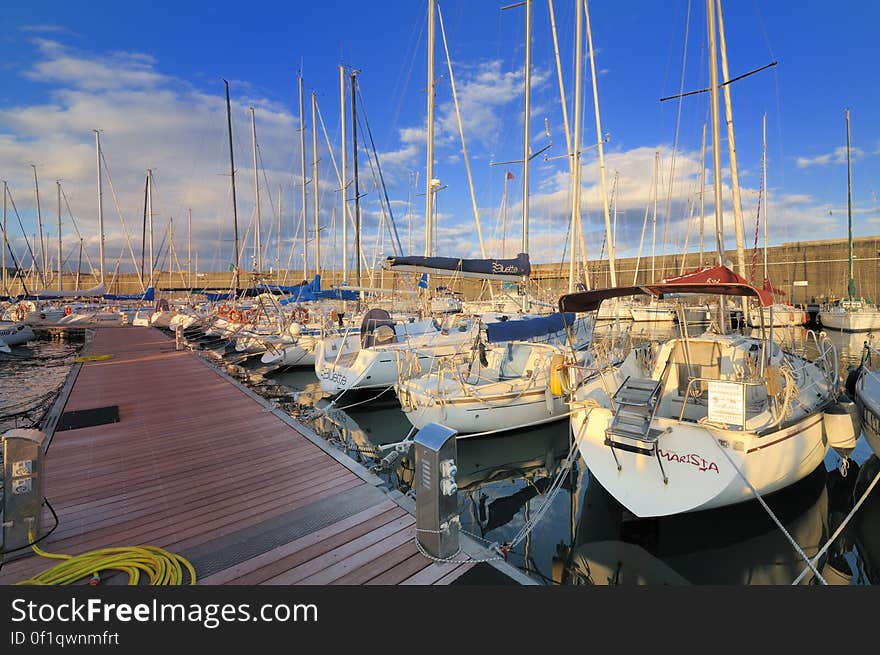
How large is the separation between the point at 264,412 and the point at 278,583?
5.90m

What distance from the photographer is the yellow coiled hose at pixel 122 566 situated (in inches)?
137

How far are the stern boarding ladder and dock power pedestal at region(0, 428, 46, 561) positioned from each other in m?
5.94

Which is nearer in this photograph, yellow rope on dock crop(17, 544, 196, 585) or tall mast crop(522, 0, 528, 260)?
yellow rope on dock crop(17, 544, 196, 585)

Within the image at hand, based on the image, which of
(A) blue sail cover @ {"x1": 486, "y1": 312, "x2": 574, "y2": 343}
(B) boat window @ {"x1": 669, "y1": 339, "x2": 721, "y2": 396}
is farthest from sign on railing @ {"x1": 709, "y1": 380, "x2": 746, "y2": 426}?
(A) blue sail cover @ {"x1": 486, "y1": 312, "x2": 574, "y2": 343}

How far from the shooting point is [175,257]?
48.3m

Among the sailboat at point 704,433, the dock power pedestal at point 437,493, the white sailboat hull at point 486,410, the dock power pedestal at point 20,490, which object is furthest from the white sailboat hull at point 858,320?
the dock power pedestal at point 20,490

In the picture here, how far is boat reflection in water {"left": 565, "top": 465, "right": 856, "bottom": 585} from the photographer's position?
5355mm

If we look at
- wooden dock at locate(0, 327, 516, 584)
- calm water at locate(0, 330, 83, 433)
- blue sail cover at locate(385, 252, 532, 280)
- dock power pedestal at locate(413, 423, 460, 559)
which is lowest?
calm water at locate(0, 330, 83, 433)

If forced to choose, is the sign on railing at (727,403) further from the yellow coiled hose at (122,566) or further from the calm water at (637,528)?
the yellow coiled hose at (122,566)

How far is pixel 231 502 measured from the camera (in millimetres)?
4957

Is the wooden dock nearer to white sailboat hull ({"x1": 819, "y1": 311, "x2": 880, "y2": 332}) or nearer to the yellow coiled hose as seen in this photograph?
the yellow coiled hose

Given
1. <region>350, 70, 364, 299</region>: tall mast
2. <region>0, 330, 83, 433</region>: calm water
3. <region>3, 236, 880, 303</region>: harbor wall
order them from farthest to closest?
<region>3, 236, 880, 303</region>: harbor wall < <region>350, 70, 364, 299</region>: tall mast < <region>0, 330, 83, 433</region>: calm water

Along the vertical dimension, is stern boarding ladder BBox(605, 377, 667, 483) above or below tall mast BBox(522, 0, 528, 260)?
below

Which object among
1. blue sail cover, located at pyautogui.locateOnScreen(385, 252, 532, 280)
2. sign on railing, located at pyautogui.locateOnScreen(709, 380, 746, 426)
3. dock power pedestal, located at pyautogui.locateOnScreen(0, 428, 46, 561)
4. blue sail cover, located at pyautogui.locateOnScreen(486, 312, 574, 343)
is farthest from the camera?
blue sail cover, located at pyautogui.locateOnScreen(385, 252, 532, 280)
